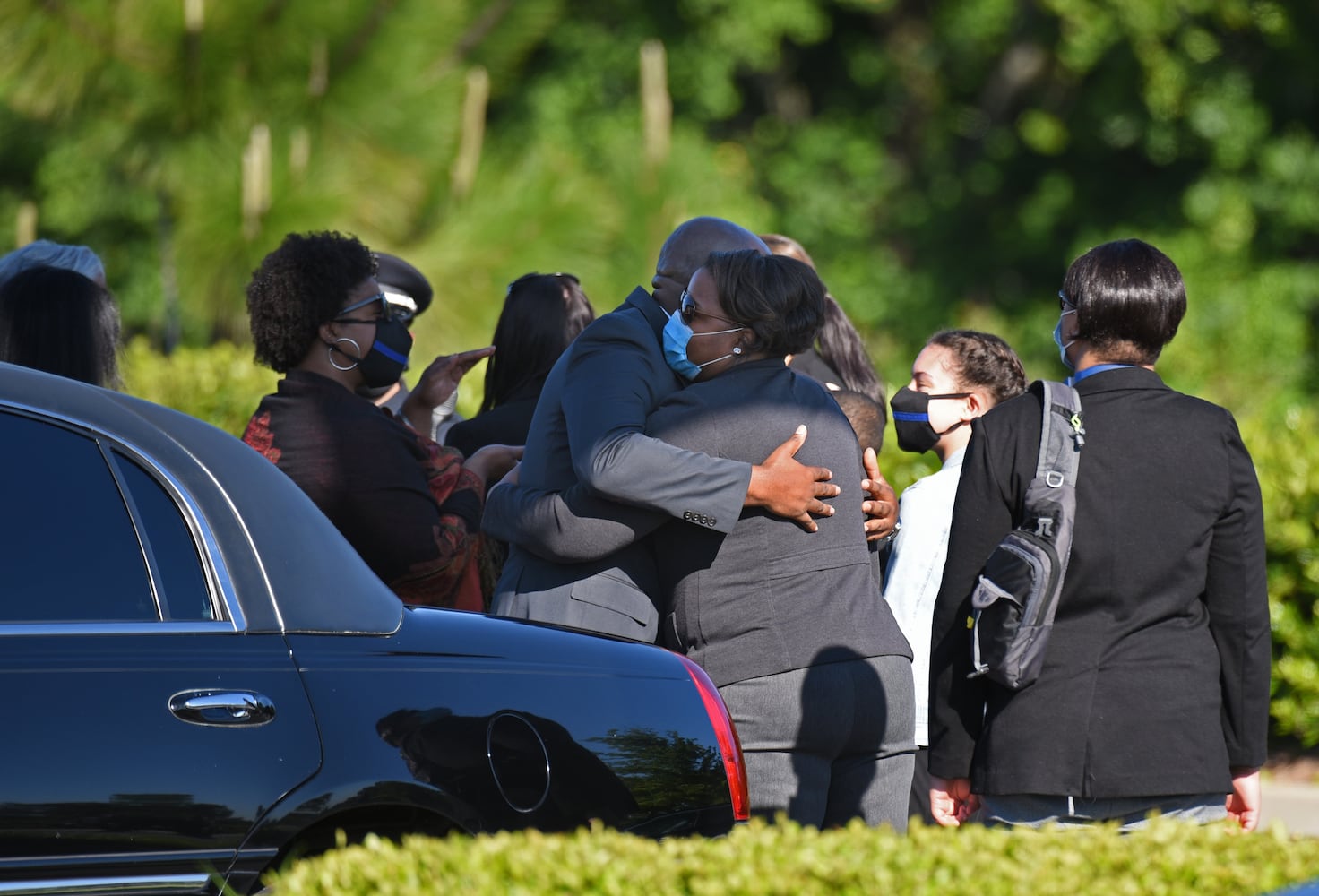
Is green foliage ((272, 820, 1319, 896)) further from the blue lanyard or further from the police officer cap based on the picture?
the police officer cap

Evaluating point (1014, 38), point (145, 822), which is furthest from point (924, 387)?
point (1014, 38)

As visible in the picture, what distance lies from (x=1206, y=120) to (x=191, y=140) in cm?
975

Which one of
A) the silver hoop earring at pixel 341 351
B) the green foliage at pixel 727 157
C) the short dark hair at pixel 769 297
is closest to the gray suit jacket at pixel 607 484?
the short dark hair at pixel 769 297

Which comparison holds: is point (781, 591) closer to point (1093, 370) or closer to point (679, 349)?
point (679, 349)

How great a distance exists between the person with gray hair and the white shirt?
224cm

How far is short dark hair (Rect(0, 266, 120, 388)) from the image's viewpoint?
12.9ft

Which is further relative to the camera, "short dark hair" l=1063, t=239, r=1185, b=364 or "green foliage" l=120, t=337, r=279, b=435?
"green foliage" l=120, t=337, r=279, b=435

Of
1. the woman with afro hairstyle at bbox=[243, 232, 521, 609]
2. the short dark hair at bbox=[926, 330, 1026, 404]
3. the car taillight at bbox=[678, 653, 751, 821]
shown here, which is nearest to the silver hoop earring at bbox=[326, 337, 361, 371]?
the woman with afro hairstyle at bbox=[243, 232, 521, 609]

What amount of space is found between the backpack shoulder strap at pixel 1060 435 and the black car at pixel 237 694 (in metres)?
0.83

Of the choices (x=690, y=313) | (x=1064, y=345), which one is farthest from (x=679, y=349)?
(x=1064, y=345)

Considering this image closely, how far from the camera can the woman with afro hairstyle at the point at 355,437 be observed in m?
3.87

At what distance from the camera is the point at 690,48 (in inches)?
744

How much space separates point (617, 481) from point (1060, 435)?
0.90m

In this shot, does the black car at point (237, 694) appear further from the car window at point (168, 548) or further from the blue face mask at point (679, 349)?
the blue face mask at point (679, 349)
